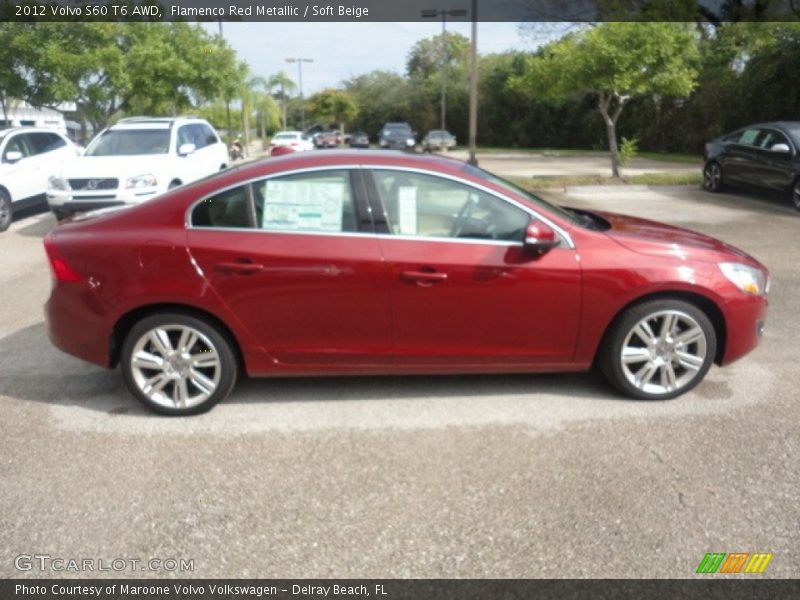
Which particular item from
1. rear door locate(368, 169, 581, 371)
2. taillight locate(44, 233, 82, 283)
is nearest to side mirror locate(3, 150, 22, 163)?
taillight locate(44, 233, 82, 283)

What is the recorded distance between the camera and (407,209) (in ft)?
13.9

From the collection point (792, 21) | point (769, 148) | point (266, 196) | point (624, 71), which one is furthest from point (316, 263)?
point (792, 21)

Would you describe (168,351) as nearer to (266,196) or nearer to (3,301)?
(266,196)

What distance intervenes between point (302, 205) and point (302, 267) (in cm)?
40

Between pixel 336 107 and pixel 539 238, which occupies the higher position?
pixel 336 107

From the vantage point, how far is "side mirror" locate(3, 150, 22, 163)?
39.3ft

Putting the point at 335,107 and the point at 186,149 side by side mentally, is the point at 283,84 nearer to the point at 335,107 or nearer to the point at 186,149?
the point at 335,107

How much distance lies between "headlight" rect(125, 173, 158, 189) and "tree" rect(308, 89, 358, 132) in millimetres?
52015

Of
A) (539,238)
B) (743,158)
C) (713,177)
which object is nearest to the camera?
(539,238)

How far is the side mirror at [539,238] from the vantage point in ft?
13.2

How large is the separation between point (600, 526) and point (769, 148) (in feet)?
40.3

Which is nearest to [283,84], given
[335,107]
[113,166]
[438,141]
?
[335,107]

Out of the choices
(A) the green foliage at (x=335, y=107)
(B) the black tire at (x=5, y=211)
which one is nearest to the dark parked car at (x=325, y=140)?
(A) the green foliage at (x=335, y=107)

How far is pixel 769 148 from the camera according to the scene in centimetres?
1310
